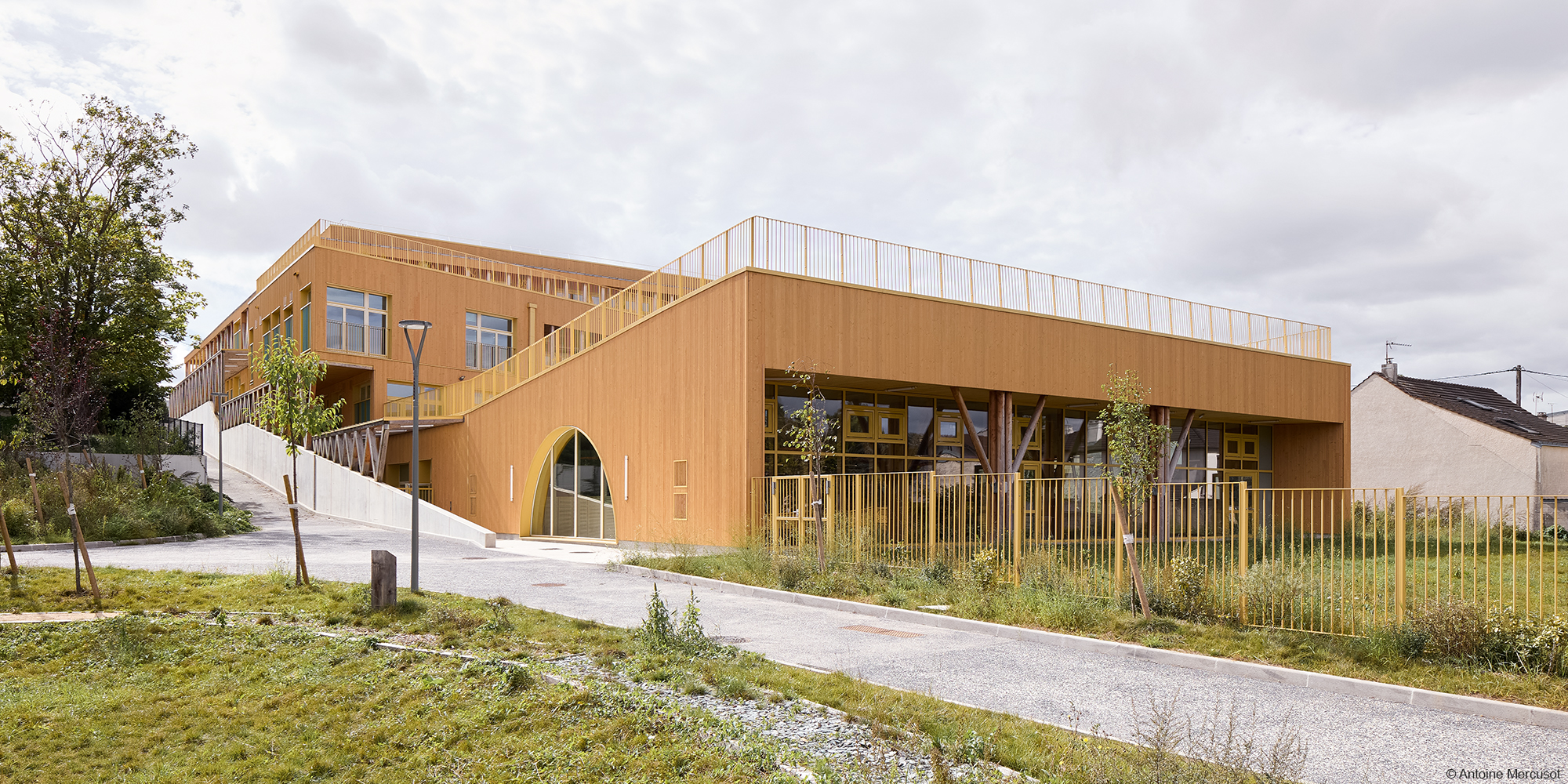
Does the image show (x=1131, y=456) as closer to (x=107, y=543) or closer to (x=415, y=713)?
(x=415, y=713)

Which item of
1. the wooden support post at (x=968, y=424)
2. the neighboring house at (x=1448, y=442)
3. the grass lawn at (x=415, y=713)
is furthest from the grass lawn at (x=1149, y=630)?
the neighboring house at (x=1448, y=442)

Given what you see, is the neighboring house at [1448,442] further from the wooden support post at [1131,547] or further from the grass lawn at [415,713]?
the grass lawn at [415,713]

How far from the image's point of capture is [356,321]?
39875 millimetres

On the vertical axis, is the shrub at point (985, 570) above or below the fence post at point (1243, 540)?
below

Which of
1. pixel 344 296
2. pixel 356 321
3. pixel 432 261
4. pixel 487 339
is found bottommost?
pixel 487 339

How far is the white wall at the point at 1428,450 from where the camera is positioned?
34562 millimetres

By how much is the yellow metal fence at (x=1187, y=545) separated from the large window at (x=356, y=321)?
2724 centimetres

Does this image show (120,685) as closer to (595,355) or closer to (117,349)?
→ (595,355)

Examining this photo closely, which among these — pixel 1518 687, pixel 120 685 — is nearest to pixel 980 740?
pixel 1518 687

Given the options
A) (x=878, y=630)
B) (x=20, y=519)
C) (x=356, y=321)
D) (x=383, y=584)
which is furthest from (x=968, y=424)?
(x=356, y=321)

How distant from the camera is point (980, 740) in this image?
5.64 m

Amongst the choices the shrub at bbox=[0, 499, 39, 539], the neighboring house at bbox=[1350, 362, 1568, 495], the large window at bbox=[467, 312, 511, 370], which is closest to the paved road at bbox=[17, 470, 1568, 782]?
the shrub at bbox=[0, 499, 39, 539]

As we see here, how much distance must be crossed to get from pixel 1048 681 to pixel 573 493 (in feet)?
66.5

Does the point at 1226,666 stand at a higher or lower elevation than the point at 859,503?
lower
